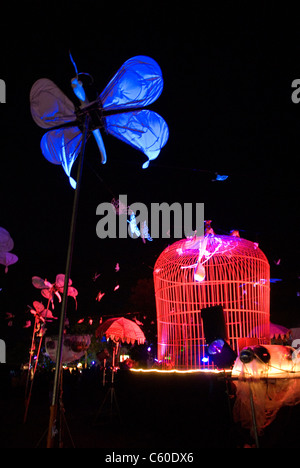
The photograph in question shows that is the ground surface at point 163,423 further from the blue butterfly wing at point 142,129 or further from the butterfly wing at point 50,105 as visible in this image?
the butterfly wing at point 50,105

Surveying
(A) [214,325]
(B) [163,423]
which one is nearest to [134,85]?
(A) [214,325]

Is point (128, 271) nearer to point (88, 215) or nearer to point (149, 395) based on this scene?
point (88, 215)

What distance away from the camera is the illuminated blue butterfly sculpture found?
11.9 feet

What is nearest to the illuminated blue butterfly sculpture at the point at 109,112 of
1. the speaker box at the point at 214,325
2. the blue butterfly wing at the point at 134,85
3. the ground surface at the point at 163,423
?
the blue butterfly wing at the point at 134,85

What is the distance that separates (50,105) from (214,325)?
159 inches

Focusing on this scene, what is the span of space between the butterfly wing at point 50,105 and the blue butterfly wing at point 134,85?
478 mm

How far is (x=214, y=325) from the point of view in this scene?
5.33 metres

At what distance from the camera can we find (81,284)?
21984 mm

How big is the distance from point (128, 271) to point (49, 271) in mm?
4618

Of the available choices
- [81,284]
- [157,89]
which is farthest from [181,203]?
[81,284]

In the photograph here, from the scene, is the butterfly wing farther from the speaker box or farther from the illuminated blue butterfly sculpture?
the speaker box

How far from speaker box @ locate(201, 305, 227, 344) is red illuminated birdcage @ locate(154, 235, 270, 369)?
150 cm

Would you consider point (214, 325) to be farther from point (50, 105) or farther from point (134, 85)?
point (50, 105)

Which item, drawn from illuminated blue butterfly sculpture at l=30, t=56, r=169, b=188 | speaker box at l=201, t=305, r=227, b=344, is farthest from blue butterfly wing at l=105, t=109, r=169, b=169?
speaker box at l=201, t=305, r=227, b=344
